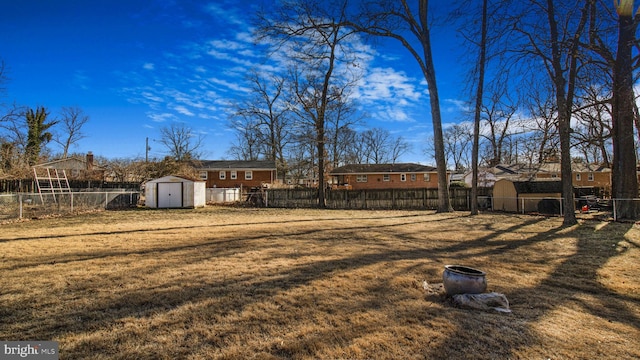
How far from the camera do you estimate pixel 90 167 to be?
88.2 ft

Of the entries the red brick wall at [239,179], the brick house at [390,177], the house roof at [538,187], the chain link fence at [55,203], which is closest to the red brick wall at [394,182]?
the brick house at [390,177]

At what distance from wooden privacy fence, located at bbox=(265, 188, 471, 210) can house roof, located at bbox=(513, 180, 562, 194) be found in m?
3.82

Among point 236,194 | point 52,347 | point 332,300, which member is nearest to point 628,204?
point 332,300

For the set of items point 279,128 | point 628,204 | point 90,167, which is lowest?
point 628,204

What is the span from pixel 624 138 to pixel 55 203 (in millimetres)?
24822

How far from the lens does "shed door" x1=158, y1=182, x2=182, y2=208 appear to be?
2153 cm

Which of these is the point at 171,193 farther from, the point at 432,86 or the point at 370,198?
the point at 432,86

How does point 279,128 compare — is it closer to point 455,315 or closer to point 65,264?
point 65,264

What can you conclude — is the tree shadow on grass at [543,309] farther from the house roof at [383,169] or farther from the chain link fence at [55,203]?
the house roof at [383,169]

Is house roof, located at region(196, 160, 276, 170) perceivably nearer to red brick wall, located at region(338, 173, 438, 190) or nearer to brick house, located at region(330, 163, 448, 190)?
brick house, located at region(330, 163, 448, 190)

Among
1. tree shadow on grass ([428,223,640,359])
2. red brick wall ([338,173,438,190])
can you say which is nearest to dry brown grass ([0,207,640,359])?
tree shadow on grass ([428,223,640,359])

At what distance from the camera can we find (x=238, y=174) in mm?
35562

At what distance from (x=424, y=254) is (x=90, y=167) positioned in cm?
2968

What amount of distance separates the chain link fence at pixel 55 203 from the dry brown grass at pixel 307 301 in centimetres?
725
